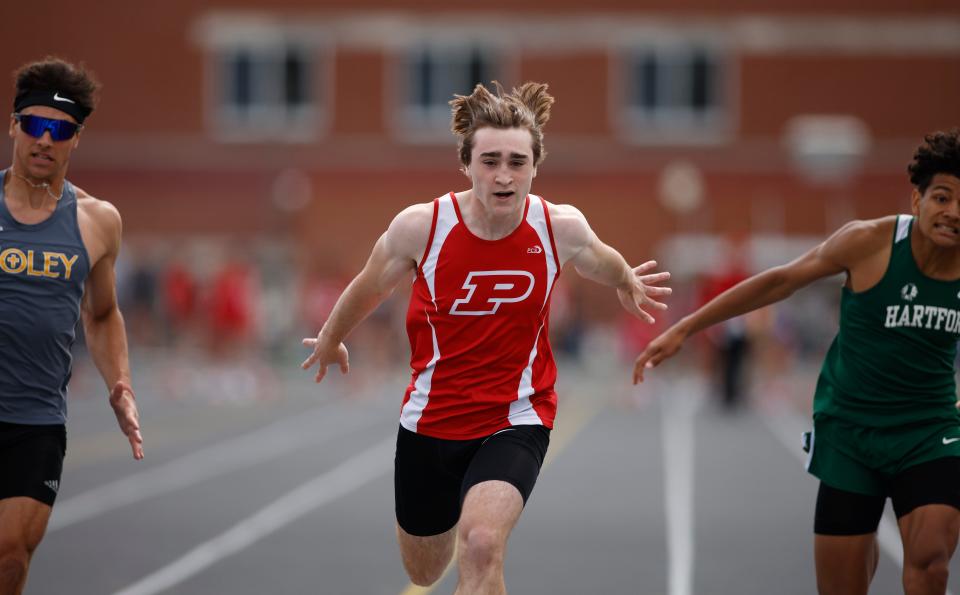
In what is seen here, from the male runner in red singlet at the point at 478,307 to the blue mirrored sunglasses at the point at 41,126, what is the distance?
1325 millimetres

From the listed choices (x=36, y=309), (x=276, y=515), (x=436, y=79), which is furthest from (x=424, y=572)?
(x=436, y=79)

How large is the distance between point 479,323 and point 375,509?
18.1ft

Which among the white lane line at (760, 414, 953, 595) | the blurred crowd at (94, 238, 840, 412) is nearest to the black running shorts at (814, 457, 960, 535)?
the white lane line at (760, 414, 953, 595)

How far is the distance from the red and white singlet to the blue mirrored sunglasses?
5.07ft

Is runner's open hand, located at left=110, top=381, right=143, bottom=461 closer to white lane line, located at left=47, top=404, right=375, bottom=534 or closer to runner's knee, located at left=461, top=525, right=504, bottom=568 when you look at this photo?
runner's knee, located at left=461, top=525, right=504, bottom=568

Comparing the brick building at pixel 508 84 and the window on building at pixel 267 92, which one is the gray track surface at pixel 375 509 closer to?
the brick building at pixel 508 84

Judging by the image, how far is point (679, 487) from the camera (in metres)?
11.8

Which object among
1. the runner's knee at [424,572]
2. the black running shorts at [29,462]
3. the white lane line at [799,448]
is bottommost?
the white lane line at [799,448]

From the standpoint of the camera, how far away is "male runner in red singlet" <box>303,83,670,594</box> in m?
5.35

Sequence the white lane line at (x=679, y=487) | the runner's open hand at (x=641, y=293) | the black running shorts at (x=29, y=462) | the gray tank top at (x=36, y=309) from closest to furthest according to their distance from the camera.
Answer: the black running shorts at (x=29, y=462)
the gray tank top at (x=36, y=309)
the runner's open hand at (x=641, y=293)
the white lane line at (x=679, y=487)

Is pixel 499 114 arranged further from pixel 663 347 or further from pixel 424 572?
Result: pixel 424 572

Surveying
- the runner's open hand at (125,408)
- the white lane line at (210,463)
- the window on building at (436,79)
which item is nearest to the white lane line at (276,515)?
the white lane line at (210,463)

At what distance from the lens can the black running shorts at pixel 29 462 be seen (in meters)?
4.99

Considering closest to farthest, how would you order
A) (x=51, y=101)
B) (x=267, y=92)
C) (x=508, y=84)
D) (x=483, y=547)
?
(x=483, y=547) < (x=51, y=101) < (x=508, y=84) < (x=267, y=92)
